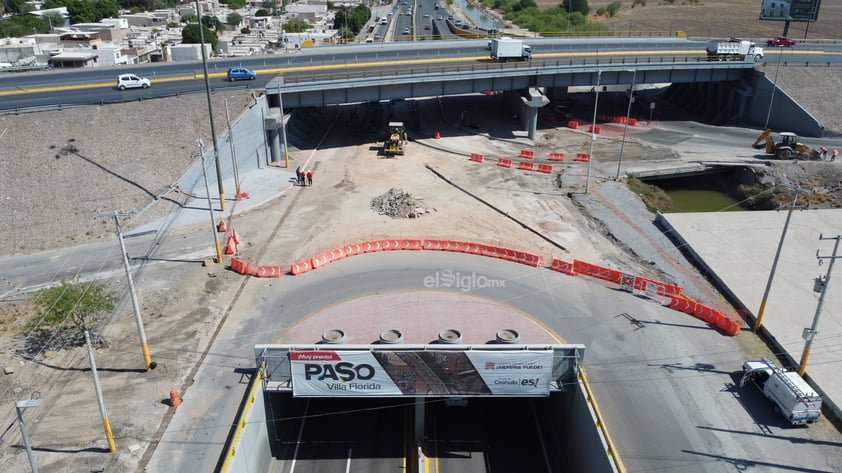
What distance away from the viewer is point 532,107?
59312 millimetres

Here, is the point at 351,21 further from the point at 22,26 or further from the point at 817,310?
the point at 817,310

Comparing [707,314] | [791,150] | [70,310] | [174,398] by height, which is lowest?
[174,398]

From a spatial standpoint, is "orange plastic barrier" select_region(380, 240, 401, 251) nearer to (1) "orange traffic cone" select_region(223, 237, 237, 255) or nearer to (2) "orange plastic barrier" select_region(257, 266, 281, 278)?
(2) "orange plastic barrier" select_region(257, 266, 281, 278)

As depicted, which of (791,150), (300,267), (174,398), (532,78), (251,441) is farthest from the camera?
(532,78)

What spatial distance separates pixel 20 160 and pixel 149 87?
1414 cm

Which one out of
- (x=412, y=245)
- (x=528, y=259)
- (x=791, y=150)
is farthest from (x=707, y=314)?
(x=791, y=150)

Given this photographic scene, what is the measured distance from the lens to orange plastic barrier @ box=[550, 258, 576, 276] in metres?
33.7

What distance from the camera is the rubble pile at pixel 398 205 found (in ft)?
134

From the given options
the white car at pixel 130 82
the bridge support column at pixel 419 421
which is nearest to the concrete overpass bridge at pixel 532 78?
the white car at pixel 130 82

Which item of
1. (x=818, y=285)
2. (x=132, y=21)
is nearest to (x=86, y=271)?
(x=818, y=285)

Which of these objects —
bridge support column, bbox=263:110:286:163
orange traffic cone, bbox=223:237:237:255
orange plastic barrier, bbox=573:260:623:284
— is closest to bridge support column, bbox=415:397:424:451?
orange plastic barrier, bbox=573:260:623:284

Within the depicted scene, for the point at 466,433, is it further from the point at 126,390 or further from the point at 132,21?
the point at 132,21

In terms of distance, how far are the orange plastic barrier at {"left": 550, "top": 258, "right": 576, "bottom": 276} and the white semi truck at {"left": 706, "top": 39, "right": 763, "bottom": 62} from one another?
4412 centimetres

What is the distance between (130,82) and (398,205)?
89.0 feet
